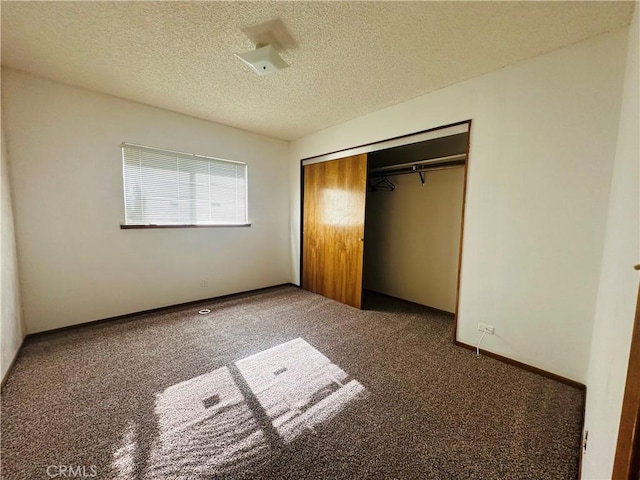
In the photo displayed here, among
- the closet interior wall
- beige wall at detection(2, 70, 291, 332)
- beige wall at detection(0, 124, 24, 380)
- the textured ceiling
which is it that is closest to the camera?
the textured ceiling

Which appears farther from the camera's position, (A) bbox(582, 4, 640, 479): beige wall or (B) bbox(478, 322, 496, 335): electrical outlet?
(B) bbox(478, 322, 496, 335): electrical outlet

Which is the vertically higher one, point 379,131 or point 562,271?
point 379,131

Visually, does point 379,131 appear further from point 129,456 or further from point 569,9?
point 129,456

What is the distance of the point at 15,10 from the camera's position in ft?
5.25

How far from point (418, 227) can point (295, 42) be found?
109 inches

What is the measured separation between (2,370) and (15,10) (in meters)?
2.45

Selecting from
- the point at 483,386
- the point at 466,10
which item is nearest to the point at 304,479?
the point at 483,386

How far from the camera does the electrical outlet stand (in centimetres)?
231

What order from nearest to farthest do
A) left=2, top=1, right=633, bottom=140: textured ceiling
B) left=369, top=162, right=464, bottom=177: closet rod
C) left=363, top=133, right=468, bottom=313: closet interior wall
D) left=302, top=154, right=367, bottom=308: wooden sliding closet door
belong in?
left=2, top=1, right=633, bottom=140: textured ceiling, left=369, top=162, right=464, bottom=177: closet rod, left=363, top=133, right=468, bottom=313: closet interior wall, left=302, top=154, right=367, bottom=308: wooden sliding closet door

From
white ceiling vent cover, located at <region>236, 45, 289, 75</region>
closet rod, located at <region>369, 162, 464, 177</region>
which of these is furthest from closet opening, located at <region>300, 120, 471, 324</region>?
white ceiling vent cover, located at <region>236, 45, 289, 75</region>

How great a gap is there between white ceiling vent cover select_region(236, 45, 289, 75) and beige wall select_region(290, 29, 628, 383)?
65.0 inches

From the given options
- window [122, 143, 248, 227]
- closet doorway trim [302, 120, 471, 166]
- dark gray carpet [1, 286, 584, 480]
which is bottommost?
dark gray carpet [1, 286, 584, 480]

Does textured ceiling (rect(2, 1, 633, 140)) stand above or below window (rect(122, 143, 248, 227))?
above

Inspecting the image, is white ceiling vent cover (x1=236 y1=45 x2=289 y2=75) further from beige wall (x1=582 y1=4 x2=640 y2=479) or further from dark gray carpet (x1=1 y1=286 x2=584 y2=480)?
dark gray carpet (x1=1 y1=286 x2=584 y2=480)
